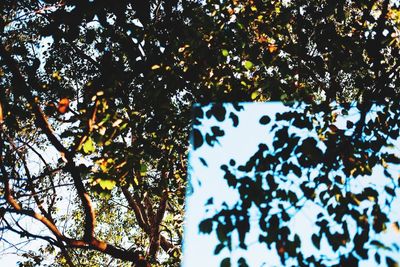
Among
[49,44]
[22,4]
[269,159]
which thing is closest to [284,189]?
[269,159]

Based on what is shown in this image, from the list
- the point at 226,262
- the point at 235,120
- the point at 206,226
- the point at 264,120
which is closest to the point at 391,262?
the point at 226,262

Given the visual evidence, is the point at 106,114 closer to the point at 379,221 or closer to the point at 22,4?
the point at 379,221

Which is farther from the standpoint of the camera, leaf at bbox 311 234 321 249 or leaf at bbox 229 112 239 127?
leaf at bbox 229 112 239 127

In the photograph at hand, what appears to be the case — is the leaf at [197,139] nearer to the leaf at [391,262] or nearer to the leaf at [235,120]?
the leaf at [235,120]

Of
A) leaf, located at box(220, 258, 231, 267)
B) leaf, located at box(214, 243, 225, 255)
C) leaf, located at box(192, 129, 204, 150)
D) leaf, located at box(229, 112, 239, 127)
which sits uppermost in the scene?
leaf, located at box(229, 112, 239, 127)

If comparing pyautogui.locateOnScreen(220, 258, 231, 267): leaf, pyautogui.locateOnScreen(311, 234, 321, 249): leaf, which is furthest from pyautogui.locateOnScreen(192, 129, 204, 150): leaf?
pyautogui.locateOnScreen(311, 234, 321, 249): leaf

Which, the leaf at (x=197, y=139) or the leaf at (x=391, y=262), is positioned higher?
the leaf at (x=197, y=139)

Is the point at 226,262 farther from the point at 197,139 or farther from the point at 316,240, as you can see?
the point at 197,139

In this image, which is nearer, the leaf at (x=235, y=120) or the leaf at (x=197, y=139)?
the leaf at (x=197, y=139)

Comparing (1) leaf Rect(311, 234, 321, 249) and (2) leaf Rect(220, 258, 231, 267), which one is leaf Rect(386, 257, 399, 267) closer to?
(1) leaf Rect(311, 234, 321, 249)

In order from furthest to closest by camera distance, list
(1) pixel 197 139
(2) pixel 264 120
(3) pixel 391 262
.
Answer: (2) pixel 264 120 < (1) pixel 197 139 < (3) pixel 391 262

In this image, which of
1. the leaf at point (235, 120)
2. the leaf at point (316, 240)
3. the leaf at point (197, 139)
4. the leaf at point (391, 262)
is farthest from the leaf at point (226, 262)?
the leaf at point (235, 120)

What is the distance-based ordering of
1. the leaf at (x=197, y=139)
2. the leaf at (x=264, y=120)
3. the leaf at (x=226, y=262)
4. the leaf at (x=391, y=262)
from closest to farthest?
1. the leaf at (x=391, y=262)
2. the leaf at (x=226, y=262)
3. the leaf at (x=197, y=139)
4. the leaf at (x=264, y=120)

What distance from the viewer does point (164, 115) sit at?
16.8 ft
